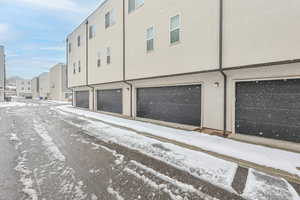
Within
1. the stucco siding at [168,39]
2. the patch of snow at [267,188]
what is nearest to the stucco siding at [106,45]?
the stucco siding at [168,39]

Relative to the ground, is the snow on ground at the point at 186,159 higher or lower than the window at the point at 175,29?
lower

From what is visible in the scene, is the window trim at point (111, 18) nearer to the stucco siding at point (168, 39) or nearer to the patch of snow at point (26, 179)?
the stucco siding at point (168, 39)

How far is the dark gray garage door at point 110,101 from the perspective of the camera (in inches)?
559

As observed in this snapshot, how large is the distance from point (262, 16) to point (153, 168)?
5823 millimetres

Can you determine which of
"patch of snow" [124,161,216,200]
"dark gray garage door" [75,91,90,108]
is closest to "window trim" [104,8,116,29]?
"dark gray garage door" [75,91,90,108]

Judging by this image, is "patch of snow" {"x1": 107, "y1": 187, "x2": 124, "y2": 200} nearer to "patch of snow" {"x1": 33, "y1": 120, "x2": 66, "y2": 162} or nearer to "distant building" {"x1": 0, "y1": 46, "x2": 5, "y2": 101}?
"patch of snow" {"x1": 33, "y1": 120, "x2": 66, "y2": 162}

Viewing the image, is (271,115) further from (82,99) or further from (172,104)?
(82,99)

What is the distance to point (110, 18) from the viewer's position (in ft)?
47.8

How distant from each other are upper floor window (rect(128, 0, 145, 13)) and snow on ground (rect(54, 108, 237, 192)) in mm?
8180

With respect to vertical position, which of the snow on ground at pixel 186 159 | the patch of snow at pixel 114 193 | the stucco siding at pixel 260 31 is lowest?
the patch of snow at pixel 114 193

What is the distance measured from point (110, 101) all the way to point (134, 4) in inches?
303

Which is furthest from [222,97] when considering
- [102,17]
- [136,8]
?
[102,17]

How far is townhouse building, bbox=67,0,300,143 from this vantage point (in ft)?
18.7

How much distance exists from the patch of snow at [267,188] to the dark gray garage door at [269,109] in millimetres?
2520
